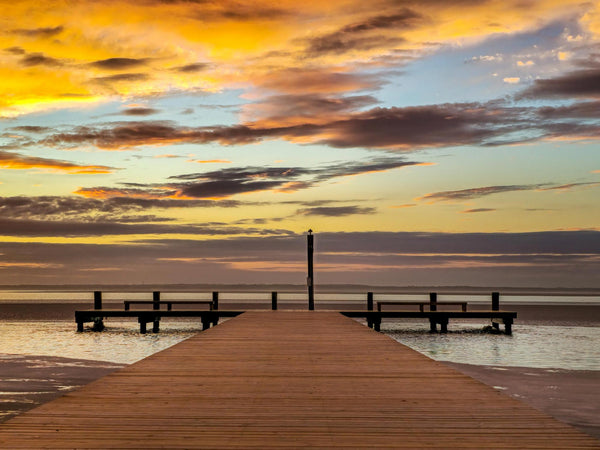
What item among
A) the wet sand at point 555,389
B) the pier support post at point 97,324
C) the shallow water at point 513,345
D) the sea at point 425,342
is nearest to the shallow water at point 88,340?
the sea at point 425,342

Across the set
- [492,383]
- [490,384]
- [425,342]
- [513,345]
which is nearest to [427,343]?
[425,342]

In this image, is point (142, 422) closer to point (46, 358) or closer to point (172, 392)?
point (172, 392)

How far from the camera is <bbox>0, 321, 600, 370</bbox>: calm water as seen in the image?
53.7 ft

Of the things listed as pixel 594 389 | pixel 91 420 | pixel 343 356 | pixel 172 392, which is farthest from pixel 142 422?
pixel 594 389

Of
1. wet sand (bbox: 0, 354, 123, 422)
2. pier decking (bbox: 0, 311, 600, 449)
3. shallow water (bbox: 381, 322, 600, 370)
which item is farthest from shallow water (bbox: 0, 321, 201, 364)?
pier decking (bbox: 0, 311, 600, 449)

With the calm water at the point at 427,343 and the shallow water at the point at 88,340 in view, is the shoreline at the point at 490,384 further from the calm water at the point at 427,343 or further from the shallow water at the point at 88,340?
the shallow water at the point at 88,340

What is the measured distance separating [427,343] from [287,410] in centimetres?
1491

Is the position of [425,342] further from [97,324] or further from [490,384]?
[97,324]

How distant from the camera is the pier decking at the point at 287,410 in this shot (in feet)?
16.5

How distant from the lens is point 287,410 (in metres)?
6.09

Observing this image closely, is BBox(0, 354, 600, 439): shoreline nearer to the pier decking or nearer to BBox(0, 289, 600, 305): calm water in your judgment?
the pier decking

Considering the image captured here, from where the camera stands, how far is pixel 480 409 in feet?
20.0

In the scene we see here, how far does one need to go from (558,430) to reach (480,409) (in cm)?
98

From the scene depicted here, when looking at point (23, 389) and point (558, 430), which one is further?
point (23, 389)
